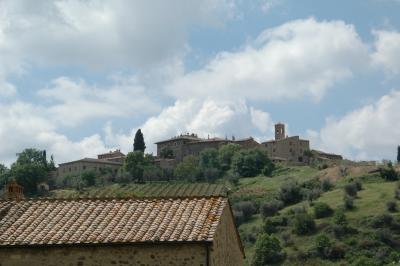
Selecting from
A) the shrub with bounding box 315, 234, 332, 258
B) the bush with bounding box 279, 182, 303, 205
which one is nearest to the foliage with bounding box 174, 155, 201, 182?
the bush with bounding box 279, 182, 303, 205

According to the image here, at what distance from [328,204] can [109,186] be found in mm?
56190

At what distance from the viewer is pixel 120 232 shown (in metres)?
19.7

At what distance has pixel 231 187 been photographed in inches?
5468

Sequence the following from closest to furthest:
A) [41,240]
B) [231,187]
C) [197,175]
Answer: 1. [41,240]
2. [231,187]
3. [197,175]

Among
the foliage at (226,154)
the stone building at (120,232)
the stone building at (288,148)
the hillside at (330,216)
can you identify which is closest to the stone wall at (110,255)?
the stone building at (120,232)

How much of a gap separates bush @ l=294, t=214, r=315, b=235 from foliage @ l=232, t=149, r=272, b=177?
61.1m

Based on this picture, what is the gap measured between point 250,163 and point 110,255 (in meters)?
136

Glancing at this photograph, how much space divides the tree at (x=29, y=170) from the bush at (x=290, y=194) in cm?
5455

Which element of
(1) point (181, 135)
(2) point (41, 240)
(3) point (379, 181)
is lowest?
(2) point (41, 240)

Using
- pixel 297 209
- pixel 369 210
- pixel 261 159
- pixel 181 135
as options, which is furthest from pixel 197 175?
pixel 369 210

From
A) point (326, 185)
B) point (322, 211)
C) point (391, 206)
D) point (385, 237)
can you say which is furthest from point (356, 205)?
point (326, 185)

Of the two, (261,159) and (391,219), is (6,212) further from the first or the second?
(261,159)

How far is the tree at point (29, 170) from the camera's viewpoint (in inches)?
5655

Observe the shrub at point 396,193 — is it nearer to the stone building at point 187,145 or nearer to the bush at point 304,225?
the bush at point 304,225
